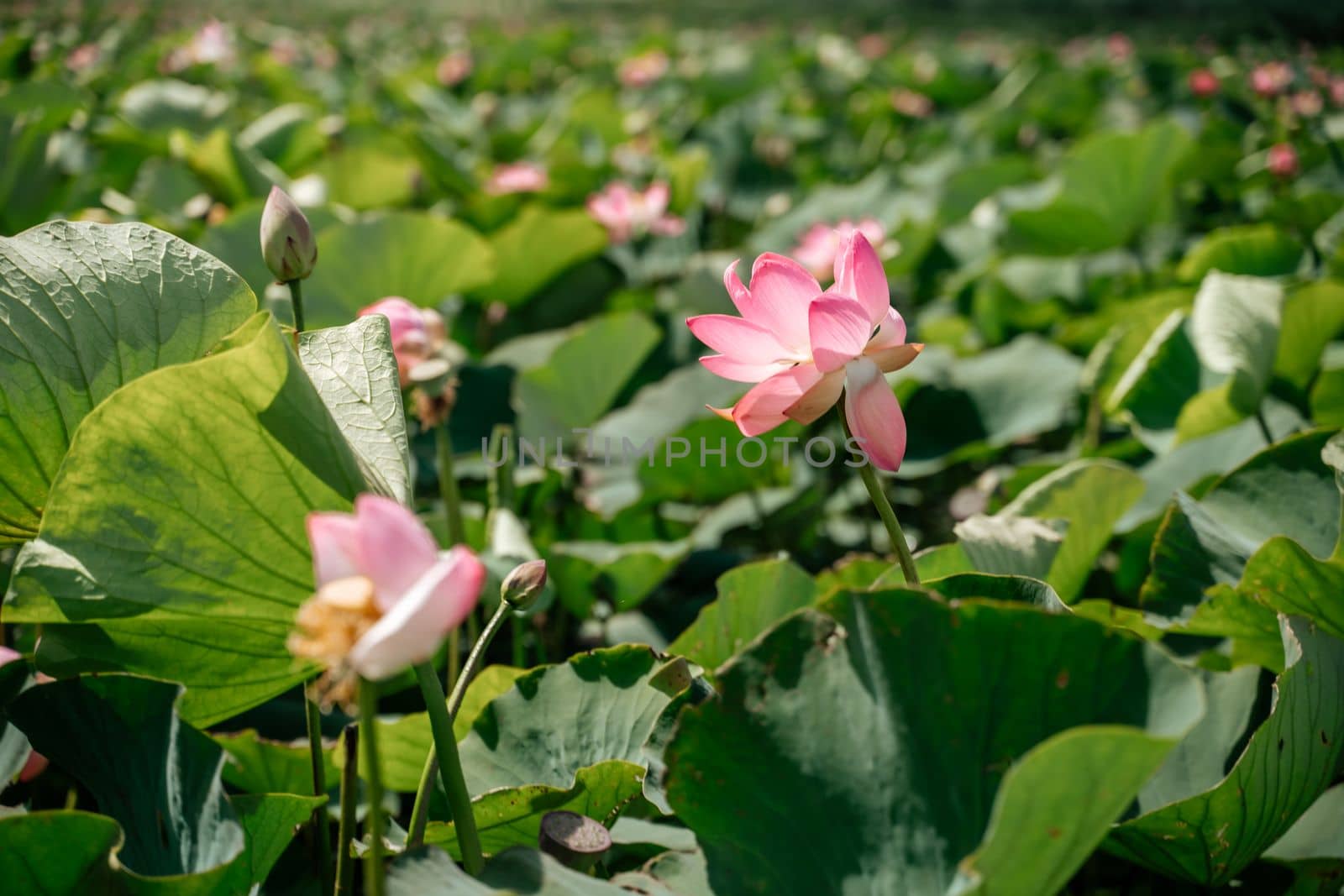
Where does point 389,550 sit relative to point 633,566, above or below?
above

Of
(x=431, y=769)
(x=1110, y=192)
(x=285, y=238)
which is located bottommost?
(x=431, y=769)

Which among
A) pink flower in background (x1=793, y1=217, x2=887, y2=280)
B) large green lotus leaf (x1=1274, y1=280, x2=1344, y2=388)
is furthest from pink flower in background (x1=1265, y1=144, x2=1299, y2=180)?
large green lotus leaf (x1=1274, y1=280, x2=1344, y2=388)

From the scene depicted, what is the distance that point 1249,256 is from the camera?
4.71 ft

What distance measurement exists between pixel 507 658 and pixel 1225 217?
1.80 m

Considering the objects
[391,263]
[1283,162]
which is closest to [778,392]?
[391,263]

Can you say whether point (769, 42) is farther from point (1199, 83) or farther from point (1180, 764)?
point (1180, 764)

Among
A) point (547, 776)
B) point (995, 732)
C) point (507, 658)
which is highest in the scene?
point (995, 732)

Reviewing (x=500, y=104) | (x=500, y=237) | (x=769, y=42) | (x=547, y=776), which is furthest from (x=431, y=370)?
(x=769, y=42)

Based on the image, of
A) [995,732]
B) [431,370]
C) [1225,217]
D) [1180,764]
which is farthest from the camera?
[1225,217]

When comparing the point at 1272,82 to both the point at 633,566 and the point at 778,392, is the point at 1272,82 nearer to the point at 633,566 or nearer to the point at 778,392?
the point at 633,566

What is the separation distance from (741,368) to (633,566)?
0.45 meters

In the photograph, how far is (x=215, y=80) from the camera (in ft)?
9.91

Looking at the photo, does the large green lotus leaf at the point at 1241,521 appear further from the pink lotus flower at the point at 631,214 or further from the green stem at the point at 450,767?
the pink lotus flower at the point at 631,214

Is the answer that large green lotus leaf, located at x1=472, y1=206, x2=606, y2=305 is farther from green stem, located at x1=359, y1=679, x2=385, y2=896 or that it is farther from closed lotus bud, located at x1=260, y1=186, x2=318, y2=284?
green stem, located at x1=359, y1=679, x2=385, y2=896
